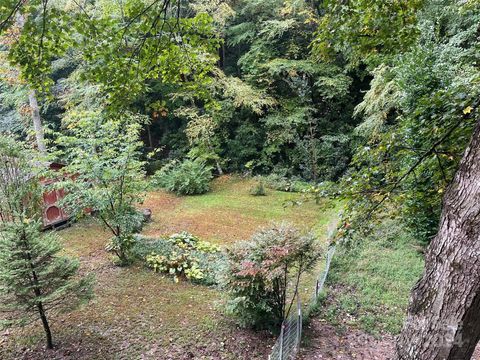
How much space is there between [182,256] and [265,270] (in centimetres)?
320

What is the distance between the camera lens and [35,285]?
4.31 metres

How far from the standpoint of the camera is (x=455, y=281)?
5.29ft

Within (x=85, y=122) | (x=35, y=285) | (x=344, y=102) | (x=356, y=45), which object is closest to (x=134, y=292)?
(x=35, y=285)

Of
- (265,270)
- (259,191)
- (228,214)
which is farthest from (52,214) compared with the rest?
(265,270)

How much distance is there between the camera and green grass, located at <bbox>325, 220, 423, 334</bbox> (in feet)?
17.4

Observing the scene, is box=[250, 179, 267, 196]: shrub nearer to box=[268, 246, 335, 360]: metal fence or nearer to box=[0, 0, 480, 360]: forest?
box=[0, 0, 480, 360]: forest

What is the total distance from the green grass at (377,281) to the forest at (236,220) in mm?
43

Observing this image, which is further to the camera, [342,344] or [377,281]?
[377,281]

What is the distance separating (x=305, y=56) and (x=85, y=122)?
1092 cm

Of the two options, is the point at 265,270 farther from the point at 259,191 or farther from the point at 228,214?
the point at 259,191

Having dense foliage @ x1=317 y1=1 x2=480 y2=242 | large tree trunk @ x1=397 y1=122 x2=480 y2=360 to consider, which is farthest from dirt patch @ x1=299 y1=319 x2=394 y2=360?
large tree trunk @ x1=397 y1=122 x2=480 y2=360

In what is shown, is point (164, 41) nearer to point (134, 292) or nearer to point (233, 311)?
point (233, 311)

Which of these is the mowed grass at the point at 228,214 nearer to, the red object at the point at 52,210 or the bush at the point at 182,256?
the bush at the point at 182,256

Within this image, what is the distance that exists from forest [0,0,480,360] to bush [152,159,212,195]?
13cm
